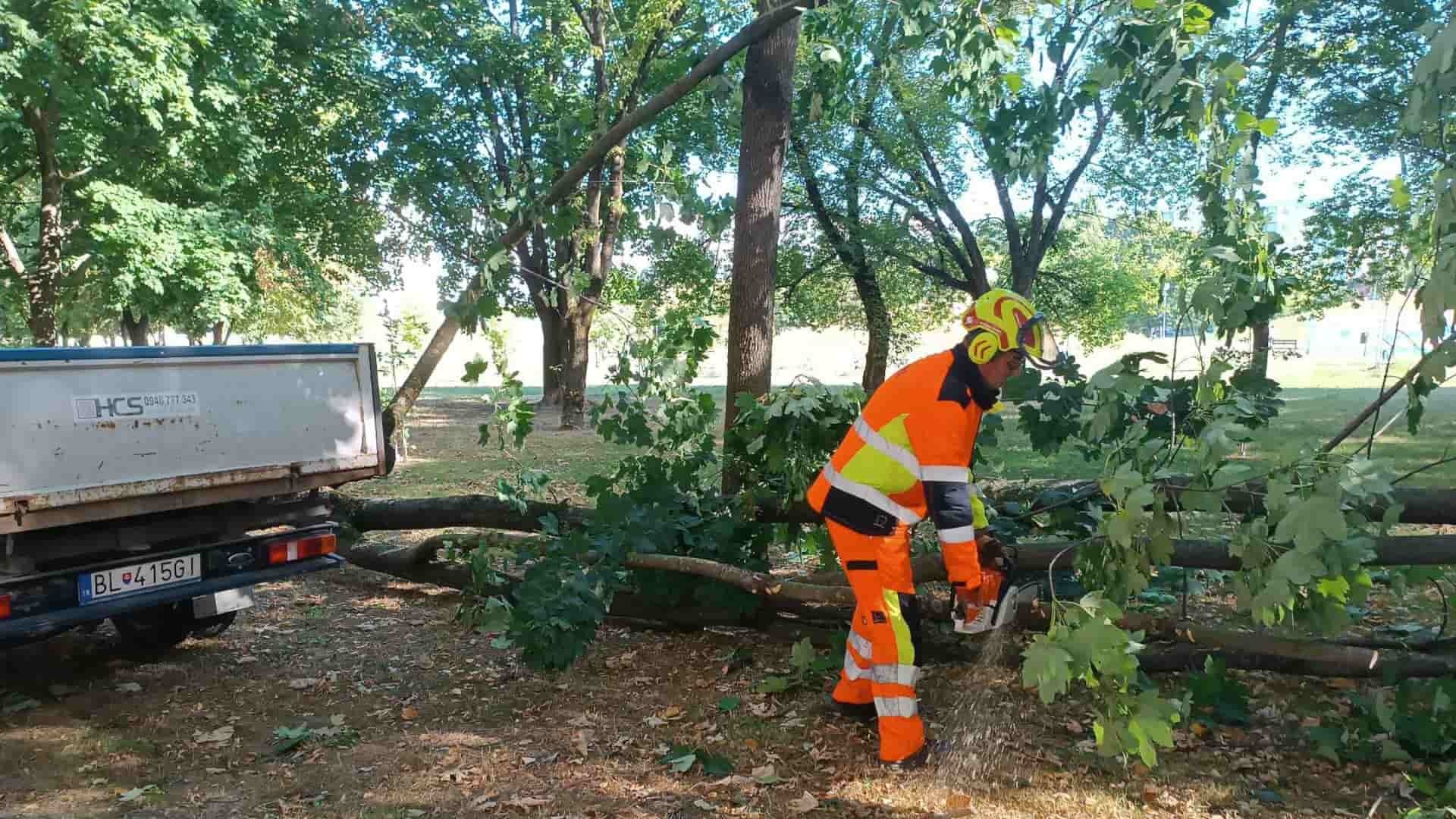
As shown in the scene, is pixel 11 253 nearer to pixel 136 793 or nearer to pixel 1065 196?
pixel 136 793

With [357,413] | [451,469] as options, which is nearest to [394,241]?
[451,469]

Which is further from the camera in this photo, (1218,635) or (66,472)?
(66,472)

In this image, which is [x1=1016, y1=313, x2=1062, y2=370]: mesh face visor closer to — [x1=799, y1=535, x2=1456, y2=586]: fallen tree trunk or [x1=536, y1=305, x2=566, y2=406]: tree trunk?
[x1=799, y1=535, x2=1456, y2=586]: fallen tree trunk

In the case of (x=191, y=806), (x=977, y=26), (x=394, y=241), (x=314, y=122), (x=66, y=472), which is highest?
(x=314, y=122)

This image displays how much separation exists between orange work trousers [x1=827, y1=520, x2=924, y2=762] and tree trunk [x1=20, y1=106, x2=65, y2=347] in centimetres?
1567

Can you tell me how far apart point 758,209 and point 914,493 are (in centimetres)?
259

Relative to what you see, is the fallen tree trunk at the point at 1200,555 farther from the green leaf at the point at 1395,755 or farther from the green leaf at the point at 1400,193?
the green leaf at the point at 1400,193

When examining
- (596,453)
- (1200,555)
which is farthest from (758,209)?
(596,453)

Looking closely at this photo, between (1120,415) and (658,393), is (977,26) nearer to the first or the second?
(1120,415)

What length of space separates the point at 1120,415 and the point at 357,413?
4040mm

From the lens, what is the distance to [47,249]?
1491 cm

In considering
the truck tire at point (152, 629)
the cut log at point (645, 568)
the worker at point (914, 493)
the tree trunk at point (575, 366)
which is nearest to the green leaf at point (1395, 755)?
the worker at point (914, 493)

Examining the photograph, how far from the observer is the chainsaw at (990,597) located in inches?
141

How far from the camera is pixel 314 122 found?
17.1 meters
